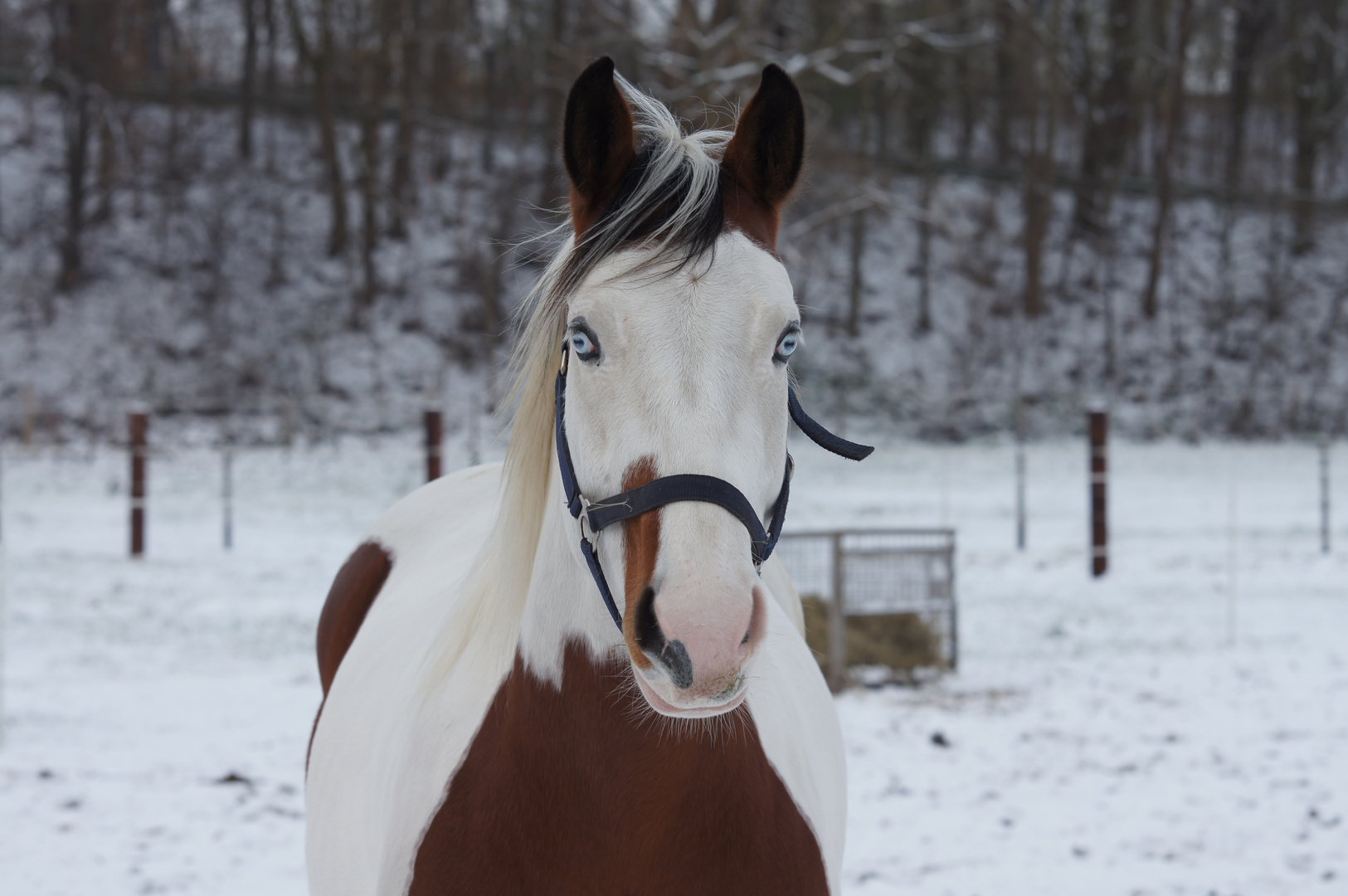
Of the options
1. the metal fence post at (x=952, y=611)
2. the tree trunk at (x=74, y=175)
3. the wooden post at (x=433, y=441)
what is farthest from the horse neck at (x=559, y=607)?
the tree trunk at (x=74, y=175)

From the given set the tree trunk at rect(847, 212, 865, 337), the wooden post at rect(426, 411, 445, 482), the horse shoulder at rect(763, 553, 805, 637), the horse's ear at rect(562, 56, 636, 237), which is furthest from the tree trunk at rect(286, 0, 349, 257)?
the horse's ear at rect(562, 56, 636, 237)

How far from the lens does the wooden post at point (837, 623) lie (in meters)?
5.79

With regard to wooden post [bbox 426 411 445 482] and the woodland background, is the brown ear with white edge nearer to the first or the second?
wooden post [bbox 426 411 445 482]

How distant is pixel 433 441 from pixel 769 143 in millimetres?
7910

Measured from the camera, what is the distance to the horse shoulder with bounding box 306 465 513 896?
1.57m

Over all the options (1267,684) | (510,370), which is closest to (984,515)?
(1267,684)

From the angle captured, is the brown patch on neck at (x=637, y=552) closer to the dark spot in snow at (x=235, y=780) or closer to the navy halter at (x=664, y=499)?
the navy halter at (x=664, y=499)

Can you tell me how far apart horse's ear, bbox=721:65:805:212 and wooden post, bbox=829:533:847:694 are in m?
4.51

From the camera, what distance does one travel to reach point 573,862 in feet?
4.44

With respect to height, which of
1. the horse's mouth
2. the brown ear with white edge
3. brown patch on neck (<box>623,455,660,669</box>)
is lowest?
the horse's mouth

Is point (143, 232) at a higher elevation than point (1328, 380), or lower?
higher

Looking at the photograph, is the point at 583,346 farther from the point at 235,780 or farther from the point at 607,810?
the point at 235,780

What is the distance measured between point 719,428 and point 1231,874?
3.37 meters

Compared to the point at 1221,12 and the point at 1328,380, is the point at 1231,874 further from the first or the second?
the point at 1221,12
